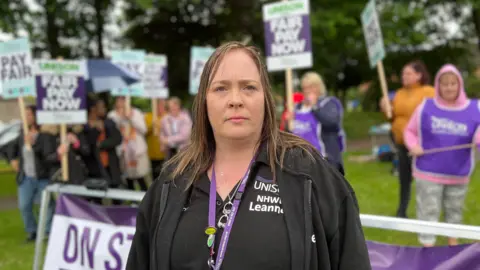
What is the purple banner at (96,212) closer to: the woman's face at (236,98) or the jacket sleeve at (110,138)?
the woman's face at (236,98)

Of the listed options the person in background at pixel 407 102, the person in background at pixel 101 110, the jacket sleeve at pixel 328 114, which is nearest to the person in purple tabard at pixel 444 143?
the jacket sleeve at pixel 328 114

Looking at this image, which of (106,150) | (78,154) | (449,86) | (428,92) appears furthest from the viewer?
(106,150)

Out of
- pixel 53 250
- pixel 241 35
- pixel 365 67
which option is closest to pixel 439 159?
pixel 53 250

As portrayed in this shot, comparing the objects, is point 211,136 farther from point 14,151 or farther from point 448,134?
point 14,151

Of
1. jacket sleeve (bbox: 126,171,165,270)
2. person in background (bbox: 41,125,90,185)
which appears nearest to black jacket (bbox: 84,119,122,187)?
person in background (bbox: 41,125,90,185)

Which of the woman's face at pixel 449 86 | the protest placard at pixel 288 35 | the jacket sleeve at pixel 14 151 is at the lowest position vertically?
the jacket sleeve at pixel 14 151

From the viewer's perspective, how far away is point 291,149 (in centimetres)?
189

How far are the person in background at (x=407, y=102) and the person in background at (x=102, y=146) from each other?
3.75 metres

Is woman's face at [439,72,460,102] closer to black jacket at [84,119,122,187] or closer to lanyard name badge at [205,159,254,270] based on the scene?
lanyard name badge at [205,159,254,270]

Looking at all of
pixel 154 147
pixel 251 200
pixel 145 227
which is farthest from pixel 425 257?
pixel 154 147

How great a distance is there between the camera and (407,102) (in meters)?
6.41

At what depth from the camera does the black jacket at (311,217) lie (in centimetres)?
174

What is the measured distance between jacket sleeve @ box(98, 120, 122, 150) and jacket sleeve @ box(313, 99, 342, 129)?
3.06 m

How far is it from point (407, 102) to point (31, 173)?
485cm
